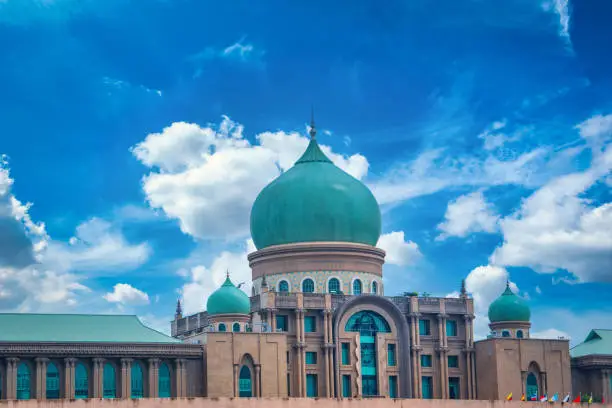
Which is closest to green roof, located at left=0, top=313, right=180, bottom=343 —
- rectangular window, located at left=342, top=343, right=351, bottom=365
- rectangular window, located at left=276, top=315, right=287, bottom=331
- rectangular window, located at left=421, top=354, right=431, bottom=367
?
rectangular window, located at left=276, top=315, right=287, bottom=331

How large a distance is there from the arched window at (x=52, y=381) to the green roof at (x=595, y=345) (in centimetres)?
3705

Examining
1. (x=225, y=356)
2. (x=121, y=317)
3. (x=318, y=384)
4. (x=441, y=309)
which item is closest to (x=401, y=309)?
(x=441, y=309)

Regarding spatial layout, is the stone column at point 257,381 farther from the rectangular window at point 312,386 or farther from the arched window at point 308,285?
the arched window at point 308,285

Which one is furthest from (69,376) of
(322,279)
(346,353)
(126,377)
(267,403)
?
(322,279)

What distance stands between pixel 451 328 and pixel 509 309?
5.01 metres

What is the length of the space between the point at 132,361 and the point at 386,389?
1745cm

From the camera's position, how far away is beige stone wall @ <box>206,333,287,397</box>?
7275cm

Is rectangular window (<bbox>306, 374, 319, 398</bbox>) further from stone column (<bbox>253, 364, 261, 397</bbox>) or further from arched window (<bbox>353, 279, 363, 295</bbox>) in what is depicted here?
arched window (<bbox>353, 279, 363, 295</bbox>)

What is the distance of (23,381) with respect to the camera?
69.1 m

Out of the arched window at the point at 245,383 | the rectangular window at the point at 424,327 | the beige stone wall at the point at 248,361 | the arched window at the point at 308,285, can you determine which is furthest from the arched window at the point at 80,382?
the rectangular window at the point at 424,327

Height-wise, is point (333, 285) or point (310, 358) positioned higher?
point (333, 285)

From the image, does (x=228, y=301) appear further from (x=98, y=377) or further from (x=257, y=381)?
(x=98, y=377)

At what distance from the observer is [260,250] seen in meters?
82.4

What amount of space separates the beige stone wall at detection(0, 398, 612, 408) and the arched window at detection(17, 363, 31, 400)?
465 inches
